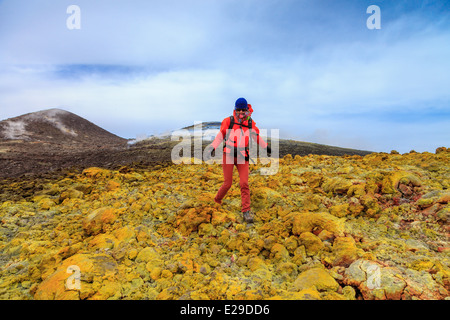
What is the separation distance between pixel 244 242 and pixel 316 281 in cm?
133

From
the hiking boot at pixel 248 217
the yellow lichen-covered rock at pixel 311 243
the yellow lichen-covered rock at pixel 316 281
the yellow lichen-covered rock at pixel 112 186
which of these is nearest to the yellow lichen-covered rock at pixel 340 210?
the yellow lichen-covered rock at pixel 311 243

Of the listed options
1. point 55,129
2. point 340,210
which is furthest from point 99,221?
point 55,129

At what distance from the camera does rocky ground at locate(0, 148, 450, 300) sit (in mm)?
2848

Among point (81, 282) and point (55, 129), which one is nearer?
point (81, 282)

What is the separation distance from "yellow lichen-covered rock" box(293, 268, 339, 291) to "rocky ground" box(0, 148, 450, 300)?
0.01 meters

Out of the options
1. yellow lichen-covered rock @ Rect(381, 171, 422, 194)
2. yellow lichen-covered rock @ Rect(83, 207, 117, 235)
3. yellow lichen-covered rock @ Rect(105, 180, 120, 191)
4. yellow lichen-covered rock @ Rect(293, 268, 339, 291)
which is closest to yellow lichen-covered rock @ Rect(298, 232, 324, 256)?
yellow lichen-covered rock @ Rect(293, 268, 339, 291)

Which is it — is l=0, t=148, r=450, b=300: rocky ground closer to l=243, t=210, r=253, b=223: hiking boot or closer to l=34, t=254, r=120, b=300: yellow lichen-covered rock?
l=34, t=254, r=120, b=300: yellow lichen-covered rock

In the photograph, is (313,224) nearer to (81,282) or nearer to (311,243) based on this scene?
(311,243)

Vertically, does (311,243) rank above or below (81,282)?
above

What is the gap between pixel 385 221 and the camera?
4277 millimetres

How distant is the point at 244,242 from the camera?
154 inches
